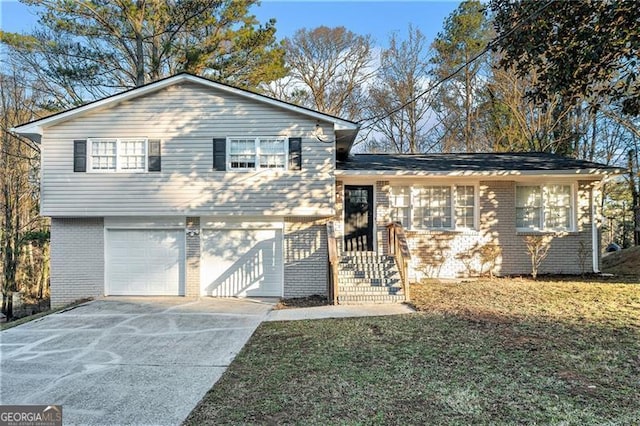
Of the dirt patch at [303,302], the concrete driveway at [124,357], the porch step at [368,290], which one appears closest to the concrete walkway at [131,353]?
the concrete driveway at [124,357]

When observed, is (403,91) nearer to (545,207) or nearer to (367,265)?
(545,207)

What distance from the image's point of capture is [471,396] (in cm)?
394

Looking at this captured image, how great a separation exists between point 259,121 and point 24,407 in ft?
26.3

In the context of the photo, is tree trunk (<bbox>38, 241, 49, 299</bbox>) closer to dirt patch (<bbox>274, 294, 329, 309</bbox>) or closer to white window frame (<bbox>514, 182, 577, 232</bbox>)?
dirt patch (<bbox>274, 294, 329, 309</bbox>)

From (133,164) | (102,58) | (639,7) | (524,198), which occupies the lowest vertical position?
(524,198)

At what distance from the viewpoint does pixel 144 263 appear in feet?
36.1

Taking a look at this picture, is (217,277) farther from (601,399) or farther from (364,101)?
(364,101)

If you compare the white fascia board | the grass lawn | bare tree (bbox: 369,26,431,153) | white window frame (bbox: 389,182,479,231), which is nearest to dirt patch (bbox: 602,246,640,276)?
the white fascia board

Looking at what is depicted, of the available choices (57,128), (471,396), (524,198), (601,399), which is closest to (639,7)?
(524,198)

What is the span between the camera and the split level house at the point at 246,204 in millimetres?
10547

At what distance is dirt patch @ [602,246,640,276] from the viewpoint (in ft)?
40.4

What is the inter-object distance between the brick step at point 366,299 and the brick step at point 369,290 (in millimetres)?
86

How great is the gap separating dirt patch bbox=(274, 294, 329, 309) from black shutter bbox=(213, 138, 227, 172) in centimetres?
392

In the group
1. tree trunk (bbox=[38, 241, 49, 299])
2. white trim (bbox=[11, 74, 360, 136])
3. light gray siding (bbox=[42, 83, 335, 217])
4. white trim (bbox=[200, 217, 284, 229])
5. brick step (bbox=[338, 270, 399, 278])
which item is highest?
white trim (bbox=[11, 74, 360, 136])
